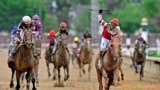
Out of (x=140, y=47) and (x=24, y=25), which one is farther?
(x=140, y=47)

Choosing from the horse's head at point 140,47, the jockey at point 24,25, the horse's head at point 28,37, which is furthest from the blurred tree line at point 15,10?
the horse's head at point 28,37

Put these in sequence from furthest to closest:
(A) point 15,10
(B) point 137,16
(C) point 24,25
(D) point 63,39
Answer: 1. (B) point 137,16
2. (A) point 15,10
3. (D) point 63,39
4. (C) point 24,25

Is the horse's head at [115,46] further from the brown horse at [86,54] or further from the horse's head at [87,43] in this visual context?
the brown horse at [86,54]

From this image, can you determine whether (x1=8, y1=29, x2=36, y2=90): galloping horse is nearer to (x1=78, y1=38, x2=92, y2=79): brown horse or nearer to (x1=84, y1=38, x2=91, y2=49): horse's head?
(x1=84, y1=38, x2=91, y2=49): horse's head

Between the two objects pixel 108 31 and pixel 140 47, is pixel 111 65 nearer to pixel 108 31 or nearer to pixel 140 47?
pixel 108 31

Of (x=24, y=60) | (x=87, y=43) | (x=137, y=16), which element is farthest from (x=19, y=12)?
(x=24, y=60)

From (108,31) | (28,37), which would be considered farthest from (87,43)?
(28,37)

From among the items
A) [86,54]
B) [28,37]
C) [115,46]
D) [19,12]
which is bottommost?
[86,54]

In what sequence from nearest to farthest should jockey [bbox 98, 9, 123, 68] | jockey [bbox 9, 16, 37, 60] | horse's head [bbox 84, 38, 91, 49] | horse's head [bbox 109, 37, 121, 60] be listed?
horse's head [bbox 109, 37, 121, 60] → jockey [bbox 98, 9, 123, 68] → jockey [bbox 9, 16, 37, 60] → horse's head [bbox 84, 38, 91, 49]

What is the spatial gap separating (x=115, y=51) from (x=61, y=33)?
21.7 feet

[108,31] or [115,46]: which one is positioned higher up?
[108,31]

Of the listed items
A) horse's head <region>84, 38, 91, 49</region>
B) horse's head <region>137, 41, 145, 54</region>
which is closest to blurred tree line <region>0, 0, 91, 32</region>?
horse's head <region>137, 41, 145, 54</region>

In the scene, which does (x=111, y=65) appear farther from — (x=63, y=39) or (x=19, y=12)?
(x=19, y=12)

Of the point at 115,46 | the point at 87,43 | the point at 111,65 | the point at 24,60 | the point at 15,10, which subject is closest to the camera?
the point at 115,46
